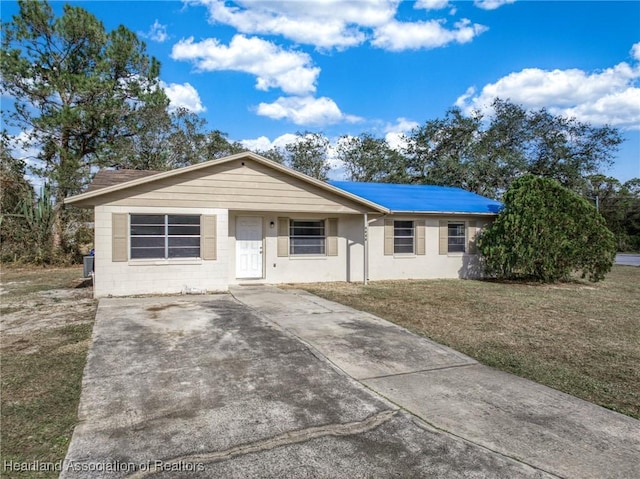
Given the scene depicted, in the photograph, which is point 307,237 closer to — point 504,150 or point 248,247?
point 248,247

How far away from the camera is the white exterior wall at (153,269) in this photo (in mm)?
9891

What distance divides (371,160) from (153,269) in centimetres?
2455

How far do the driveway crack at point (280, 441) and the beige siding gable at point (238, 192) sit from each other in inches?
326

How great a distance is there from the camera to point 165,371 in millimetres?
4797

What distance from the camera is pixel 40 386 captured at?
4.30 metres

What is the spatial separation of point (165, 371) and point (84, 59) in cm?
2098

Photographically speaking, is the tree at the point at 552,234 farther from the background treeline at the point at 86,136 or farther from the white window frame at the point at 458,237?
the background treeline at the point at 86,136

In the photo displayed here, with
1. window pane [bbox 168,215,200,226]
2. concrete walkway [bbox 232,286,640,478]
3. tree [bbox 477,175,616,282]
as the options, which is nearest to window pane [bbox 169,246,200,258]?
window pane [bbox 168,215,200,226]

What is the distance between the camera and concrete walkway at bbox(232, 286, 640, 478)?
A: 3.13 m

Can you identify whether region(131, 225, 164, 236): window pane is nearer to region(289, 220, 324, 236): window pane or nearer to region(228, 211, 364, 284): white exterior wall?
region(228, 211, 364, 284): white exterior wall

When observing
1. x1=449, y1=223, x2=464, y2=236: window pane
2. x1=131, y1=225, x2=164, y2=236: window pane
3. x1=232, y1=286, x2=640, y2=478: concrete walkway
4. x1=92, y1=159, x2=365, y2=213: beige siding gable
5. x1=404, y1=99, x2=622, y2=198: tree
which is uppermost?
x1=404, y1=99, x2=622, y2=198: tree

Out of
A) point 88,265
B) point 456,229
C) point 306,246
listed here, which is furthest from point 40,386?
point 456,229

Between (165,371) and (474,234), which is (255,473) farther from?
(474,234)

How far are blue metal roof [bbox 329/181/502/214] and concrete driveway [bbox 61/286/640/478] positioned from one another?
28.4 feet
